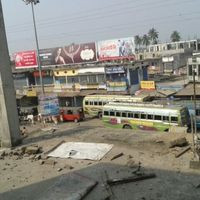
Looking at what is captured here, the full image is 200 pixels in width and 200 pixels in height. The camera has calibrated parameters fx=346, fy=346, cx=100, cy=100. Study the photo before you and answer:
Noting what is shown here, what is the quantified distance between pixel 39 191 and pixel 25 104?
3839cm

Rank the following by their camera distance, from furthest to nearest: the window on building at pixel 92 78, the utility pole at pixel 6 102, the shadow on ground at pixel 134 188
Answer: the window on building at pixel 92 78 → the utility pole at pixel 6 102 → the shadow on ground at pixel 134 188

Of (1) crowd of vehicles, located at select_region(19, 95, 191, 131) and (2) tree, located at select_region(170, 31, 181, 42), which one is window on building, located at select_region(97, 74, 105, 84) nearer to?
(1) crowd of vehicles, located at select_region(19, 95, 191, 131)

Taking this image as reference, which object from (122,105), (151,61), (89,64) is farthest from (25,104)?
(151,61)

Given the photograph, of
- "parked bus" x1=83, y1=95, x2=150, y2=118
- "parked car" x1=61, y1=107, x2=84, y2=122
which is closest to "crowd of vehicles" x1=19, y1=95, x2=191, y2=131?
"parked bus" x1=83, y1=95, x2=150, y2=118

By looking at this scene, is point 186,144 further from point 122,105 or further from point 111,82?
point 111,82

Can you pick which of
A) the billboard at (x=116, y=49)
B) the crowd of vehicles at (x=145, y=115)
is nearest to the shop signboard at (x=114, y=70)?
the billboard at (x=116, y=49)

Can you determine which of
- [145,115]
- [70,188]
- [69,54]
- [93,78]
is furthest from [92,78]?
[70,188]

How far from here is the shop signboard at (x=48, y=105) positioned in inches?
1287

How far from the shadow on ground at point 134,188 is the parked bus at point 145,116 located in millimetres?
11080

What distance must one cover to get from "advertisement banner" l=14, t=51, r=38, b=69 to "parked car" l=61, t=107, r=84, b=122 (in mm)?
24608

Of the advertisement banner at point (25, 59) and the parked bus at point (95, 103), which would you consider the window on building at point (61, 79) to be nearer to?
the advertisement banner at point (25, 59)

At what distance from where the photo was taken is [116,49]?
52188mm

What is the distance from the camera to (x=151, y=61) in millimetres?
78625

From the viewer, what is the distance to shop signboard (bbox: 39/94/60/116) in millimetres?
32688
